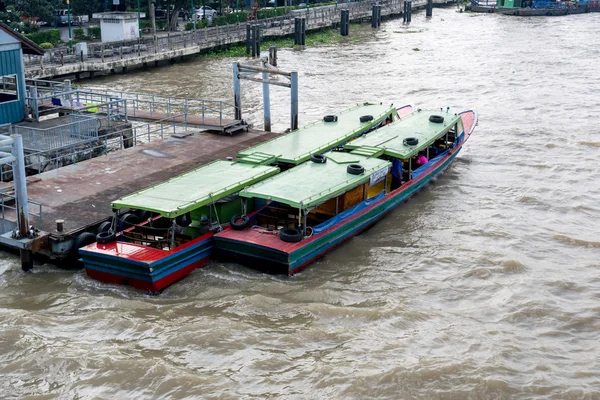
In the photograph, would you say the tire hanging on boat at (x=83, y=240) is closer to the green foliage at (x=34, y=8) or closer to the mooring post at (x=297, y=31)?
the green foliage at (x=34, y=8)

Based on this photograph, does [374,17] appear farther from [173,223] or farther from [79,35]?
[173,223]

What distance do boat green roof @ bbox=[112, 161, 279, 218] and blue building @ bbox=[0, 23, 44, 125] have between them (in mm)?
9137

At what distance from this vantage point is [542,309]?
14789 millimetres

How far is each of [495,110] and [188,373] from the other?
23.2 meters

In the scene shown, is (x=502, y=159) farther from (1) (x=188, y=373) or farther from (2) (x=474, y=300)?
(1) (x=188, y=373)

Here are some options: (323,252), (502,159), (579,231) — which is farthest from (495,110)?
(323,252)

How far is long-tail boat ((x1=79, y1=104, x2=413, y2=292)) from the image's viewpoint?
1476 centimetres

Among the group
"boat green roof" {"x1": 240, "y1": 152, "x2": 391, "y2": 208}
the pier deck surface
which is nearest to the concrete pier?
the pier deck surface

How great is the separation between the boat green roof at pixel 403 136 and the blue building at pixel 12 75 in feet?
36.3

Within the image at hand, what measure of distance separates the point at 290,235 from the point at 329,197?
1222 mm

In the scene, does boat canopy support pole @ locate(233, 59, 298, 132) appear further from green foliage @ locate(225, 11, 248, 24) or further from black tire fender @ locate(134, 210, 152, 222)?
green foliage @ locate(225, 11, 248, 24)

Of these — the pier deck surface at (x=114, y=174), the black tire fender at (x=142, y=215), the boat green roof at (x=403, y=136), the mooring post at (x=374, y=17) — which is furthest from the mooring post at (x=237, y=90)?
Answer: the mooring post at (x=374, y=17)

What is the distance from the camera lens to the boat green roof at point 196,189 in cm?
1500

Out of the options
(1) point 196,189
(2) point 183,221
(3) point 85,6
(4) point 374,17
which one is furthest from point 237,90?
(4) point 374,17
